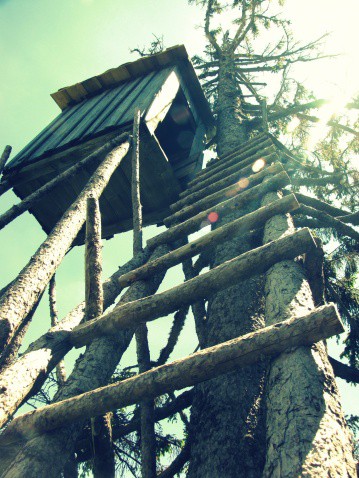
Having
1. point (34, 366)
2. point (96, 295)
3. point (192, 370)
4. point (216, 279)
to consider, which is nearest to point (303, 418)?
point (192, 370)

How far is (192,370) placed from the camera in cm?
131

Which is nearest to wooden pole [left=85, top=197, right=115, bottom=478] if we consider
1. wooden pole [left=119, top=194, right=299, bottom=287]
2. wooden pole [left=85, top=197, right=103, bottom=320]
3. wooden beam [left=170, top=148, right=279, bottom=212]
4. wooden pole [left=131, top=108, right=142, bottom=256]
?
wooden pole [left=85, top=197, right=103, bottom=320]

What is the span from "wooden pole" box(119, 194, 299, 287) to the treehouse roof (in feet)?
9.88

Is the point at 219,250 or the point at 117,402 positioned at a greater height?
the point at 219,250

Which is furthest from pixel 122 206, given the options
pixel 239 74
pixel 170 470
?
pixel 239 74

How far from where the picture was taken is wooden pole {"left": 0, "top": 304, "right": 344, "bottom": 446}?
50.1 inches

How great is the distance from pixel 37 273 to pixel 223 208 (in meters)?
1.53

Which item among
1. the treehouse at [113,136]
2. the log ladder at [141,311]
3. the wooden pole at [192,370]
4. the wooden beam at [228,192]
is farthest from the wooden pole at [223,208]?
the treehouse at [113,136]

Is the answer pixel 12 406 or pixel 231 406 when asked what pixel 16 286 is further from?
pixel 231 406

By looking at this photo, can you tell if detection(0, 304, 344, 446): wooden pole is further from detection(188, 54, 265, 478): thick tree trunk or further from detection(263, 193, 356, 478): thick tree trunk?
detection(188, 54, 265, 478): thick tree trunk

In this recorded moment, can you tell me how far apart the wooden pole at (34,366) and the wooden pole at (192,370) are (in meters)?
0.11

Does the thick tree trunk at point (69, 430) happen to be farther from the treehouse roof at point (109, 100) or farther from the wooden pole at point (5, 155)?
the treehouse roof at point (109, 100)

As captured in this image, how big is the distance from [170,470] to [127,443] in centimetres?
213

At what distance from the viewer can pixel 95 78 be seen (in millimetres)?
6922
